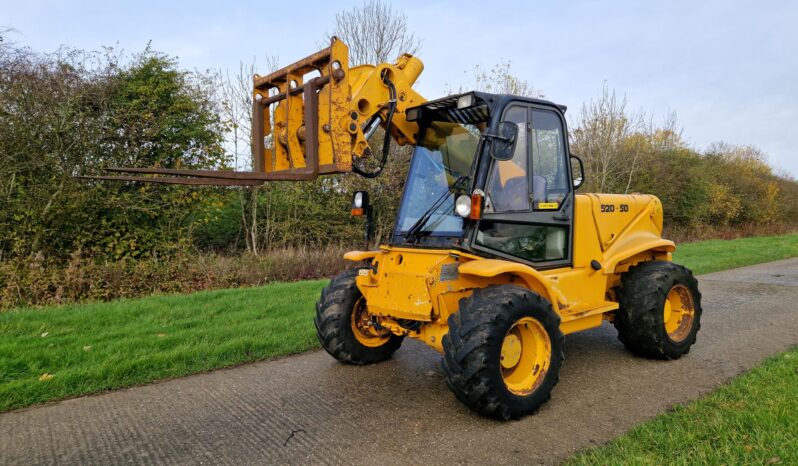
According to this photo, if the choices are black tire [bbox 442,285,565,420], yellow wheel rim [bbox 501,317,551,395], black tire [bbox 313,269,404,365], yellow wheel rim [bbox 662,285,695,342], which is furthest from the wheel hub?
yellow wheel rim [bbox 662,285,695,342]

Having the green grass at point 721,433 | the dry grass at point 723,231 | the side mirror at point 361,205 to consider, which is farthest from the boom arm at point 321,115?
the dry grass at point 723,231

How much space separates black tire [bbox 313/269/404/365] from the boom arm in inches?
52.6

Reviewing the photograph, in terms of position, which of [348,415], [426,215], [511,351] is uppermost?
[426,215]

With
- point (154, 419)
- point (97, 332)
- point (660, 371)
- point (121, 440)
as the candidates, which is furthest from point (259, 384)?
point (660, 371)

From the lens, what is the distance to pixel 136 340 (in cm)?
574

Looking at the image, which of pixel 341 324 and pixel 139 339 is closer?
pixel 341 324

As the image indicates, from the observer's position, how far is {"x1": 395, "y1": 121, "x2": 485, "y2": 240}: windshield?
14.9 feet

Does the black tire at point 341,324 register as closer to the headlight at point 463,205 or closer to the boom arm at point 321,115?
the boom arm at point 321,115

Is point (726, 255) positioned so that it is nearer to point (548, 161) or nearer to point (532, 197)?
point (548, 161)

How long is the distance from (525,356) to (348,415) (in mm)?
1485

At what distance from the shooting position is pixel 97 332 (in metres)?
6.17

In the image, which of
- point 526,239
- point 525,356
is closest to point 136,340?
point 525,356

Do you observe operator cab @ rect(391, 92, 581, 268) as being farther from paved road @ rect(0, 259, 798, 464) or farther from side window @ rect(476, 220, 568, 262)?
paved road @ rect(0, 259, 798, 464)

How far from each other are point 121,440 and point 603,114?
1958 cm
